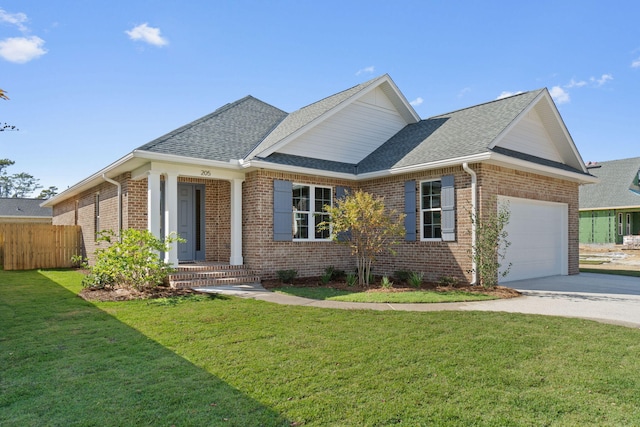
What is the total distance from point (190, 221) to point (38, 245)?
7.66 meters

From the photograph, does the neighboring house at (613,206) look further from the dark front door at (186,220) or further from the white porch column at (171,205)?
the white porch column at (171,205)

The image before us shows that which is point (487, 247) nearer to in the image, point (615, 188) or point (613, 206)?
point (613, 206)

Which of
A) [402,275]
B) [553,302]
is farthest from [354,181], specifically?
[553,302]

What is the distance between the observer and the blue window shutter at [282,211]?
11.6m

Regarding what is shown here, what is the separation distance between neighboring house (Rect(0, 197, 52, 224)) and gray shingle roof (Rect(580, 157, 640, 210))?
41.6m

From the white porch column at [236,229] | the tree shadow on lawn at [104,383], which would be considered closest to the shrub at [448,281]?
the white porch column at [236,229]

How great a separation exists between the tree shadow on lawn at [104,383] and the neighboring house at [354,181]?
5169 millimetres

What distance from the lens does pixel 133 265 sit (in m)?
9.31

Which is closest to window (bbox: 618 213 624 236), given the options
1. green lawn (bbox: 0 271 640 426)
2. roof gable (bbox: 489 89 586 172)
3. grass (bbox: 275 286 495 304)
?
roof gable (bbox: 489 89 586 172)

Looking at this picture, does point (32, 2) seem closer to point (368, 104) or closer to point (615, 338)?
point (368, 104)

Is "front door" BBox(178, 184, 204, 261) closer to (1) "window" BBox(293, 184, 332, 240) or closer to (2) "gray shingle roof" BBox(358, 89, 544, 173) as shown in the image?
(1) "window" BBox(293, 184, 332, 240)

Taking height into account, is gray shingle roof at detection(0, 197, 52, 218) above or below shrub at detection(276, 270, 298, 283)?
above

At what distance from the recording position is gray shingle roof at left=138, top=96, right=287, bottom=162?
36.5 feet

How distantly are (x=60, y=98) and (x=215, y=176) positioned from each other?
5720 millimetres
